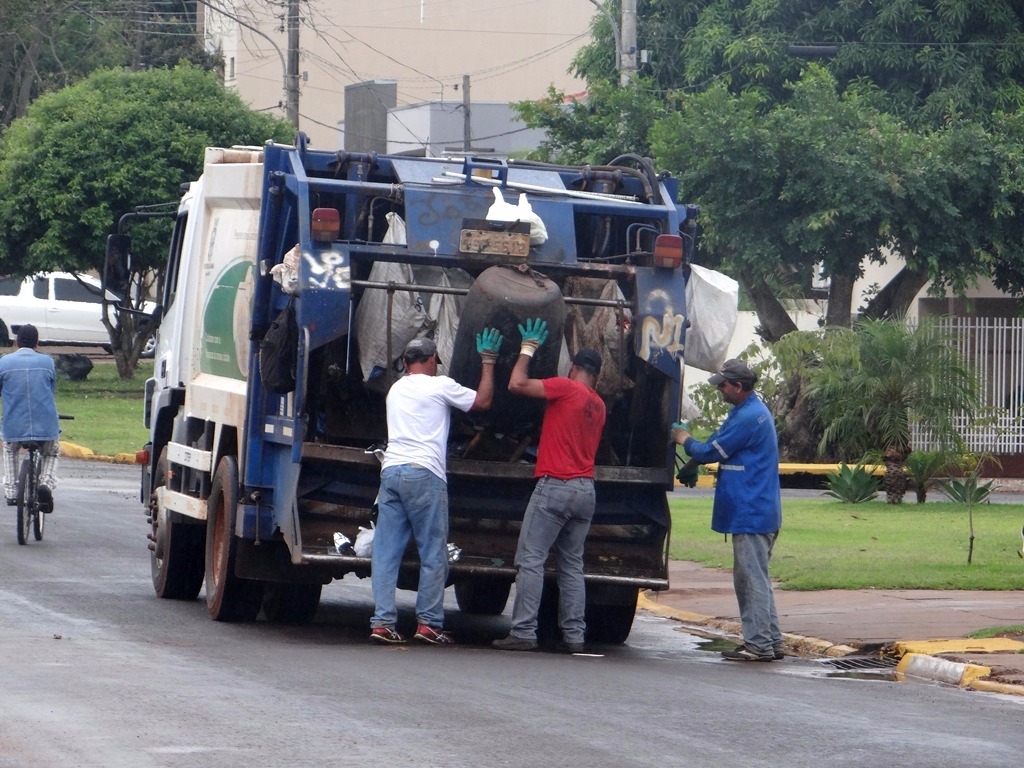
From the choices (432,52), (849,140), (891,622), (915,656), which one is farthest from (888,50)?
(432,52)

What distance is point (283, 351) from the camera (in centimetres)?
984

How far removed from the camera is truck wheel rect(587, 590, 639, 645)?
36.3 feet

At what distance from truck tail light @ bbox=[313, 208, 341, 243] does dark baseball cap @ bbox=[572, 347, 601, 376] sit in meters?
1.55

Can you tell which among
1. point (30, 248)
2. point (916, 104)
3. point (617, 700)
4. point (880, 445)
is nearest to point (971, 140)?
point (916, 104)

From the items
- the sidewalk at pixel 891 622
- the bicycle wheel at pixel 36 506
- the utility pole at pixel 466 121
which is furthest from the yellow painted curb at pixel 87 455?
the utility pole at pixel 466 121

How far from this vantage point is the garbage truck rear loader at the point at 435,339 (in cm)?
980

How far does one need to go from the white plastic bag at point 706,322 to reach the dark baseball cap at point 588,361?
1.09 metres

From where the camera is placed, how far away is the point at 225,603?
1077 cm

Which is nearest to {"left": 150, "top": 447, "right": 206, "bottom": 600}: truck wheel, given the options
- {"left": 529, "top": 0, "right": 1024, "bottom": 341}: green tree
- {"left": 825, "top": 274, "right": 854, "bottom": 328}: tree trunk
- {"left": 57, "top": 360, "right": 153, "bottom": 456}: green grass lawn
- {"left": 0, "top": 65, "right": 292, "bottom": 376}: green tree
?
{"left": 57, "top": 360, "right": 153, "bottom": 456}: green grass lawn

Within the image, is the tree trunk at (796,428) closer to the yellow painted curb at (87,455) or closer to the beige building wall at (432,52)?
the yellow painted curb at (87,455)

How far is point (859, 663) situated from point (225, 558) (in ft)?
13.0

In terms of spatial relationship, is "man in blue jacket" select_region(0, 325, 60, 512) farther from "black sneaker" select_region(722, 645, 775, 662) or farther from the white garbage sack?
"black sneaker" select_region(722, 645, 775, 662)

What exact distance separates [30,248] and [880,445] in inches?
656

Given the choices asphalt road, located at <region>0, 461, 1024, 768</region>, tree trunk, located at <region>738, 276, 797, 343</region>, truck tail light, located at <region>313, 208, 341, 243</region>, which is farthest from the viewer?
tree trunk, located at <region>738, 276, 797, 343</region>
